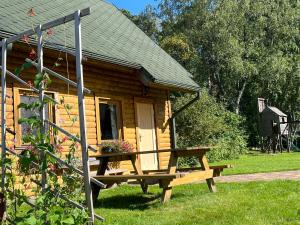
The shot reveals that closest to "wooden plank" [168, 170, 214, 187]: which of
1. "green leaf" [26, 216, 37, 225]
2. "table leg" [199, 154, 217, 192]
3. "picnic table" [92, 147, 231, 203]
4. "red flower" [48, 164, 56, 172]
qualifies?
"picnic table" [92, 147, 231, 203]

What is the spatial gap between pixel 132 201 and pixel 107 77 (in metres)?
4.91

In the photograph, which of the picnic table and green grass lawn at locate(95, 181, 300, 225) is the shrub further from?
the picnic table

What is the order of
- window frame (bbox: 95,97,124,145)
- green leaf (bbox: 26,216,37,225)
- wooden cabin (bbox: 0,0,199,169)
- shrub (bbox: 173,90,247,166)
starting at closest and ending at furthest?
green leaf (bbox: 26,216,37,225), wooden cabin (bbox: 0,0,199,169), window frame (bbox: 95,97,124,145), shrub (bbox: 173,90,247,166)

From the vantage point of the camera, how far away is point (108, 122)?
41.0 ft

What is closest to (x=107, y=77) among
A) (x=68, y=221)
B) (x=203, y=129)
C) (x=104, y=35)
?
Answer: (x=104, y=35)

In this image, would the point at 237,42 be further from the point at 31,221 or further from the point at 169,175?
the point at 31,221

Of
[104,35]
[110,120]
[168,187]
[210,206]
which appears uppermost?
[104,35]

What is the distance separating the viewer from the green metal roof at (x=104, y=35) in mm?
9766

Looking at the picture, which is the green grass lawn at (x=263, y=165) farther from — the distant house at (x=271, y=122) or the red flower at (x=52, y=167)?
the distant house at (x=271, y=122)

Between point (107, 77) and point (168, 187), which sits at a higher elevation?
point (107, 77)

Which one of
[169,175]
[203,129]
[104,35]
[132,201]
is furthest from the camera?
[203,129]

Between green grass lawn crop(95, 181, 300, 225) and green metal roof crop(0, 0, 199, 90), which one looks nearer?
green grass lawn crop(95, 181, 300, 225)

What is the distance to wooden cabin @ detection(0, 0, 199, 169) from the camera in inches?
368

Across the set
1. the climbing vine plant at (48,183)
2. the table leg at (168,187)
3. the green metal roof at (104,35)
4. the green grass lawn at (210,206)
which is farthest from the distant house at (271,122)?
the climbing vine plant at (48,183)
